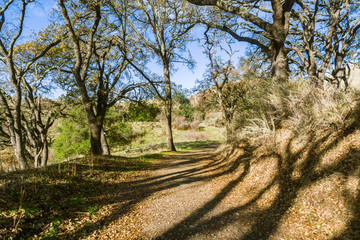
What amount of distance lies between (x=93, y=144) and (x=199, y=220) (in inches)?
310

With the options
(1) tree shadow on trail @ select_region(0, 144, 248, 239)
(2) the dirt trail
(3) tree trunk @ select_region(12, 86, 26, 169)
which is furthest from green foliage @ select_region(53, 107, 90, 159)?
(2) the dirt trail

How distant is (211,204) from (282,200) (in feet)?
5.68

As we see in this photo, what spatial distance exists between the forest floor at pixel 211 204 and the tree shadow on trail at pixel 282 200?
0.02m

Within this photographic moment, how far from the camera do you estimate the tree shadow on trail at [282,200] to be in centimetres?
328

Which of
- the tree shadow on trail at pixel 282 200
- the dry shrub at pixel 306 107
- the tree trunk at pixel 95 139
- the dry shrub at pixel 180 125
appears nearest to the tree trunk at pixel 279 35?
the dry shrub at pixel 306 107

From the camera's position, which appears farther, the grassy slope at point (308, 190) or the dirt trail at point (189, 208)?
the dirt trail at point (189, 208)

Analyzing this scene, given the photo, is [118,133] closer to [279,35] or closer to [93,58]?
[93,58]

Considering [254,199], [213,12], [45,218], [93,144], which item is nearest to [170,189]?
[254,199]

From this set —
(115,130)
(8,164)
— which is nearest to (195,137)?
(115,130)

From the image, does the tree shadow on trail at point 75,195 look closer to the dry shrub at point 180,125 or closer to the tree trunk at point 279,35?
the tree trunk at point 279,35

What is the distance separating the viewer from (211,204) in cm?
466

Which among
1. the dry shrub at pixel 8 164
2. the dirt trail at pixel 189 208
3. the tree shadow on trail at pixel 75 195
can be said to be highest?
the dry shrub at pixel 8 164

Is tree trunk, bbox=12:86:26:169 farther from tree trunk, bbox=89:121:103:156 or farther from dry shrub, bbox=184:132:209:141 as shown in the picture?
dry shrub, bbox=184:132:209:141

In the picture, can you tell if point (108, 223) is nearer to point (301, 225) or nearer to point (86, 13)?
point (301, 225)
